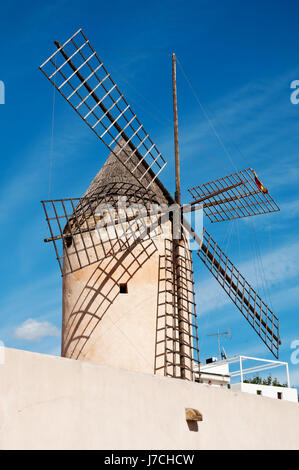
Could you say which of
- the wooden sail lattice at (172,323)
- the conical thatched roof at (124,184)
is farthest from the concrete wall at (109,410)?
the conical thatched roof at (124,184)

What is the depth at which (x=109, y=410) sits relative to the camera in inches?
247

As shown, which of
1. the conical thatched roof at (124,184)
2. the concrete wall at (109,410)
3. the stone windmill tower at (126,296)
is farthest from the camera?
the conical thatched roof at (124,184)

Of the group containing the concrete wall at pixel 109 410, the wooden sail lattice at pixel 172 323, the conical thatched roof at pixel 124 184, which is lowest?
the concrete wall at pixel 109 410

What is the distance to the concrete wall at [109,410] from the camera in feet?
17.8

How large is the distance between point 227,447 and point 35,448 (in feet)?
10.2

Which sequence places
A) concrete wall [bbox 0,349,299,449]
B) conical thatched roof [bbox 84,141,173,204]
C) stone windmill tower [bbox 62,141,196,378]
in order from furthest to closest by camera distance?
conical thatched roof [bbox 84,141,173,204] → stone windmill tower [bbox 62,141,196,378] → concrete wall [bbox 0,349,299,449]

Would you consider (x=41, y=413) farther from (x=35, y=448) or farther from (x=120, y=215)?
(x=120, y=215)

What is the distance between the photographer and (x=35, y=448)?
214 inches

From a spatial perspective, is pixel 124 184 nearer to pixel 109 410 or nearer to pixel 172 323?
pixel 172 323

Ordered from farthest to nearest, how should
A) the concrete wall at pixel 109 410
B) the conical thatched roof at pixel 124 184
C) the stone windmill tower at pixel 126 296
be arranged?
the conical thatched roof at pixel 124 184 → the stone windmill tower at pixel 126 296 → the concrete wall at pixel 109 410

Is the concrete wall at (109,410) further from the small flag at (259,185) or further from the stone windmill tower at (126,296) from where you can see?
Answer: the small flag at (259,185)

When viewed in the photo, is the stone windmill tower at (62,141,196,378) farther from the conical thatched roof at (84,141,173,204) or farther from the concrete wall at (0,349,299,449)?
the concrete wall at (0,349,299,449)

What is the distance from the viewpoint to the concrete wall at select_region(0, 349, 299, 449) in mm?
5430

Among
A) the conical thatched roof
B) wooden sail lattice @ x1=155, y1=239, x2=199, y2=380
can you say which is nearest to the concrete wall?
wooden sail lattice @ x1=155, y1=239, x2=199, y2=380
